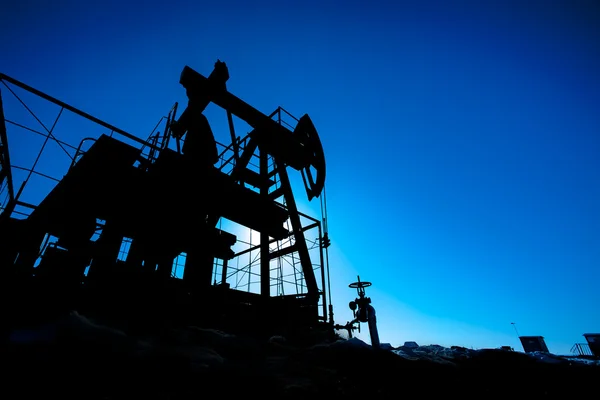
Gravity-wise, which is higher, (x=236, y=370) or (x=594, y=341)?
(x=594, y=341)

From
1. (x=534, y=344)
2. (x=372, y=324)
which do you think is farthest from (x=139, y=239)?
(x=534, y=344)

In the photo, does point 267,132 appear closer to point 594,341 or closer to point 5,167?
point 5,167

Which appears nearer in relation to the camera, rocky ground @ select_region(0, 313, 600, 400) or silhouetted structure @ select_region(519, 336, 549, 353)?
rocky ground @ select_region(0, 313, 600, 400)

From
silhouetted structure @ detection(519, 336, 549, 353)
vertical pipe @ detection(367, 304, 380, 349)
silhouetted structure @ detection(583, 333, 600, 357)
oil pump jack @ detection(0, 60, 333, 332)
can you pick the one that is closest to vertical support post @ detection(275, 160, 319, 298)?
oil pump jack @ detection(0, 60, 333, 332)

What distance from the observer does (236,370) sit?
269cm

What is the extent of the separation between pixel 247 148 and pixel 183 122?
1954 millimetres

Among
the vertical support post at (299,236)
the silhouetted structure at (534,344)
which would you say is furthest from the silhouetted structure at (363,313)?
the silhouetted structure at (534,344)

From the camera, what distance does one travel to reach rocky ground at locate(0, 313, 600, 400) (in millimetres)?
2074

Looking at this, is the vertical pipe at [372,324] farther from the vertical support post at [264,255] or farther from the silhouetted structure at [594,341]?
the silhouetted structure at [594,341]

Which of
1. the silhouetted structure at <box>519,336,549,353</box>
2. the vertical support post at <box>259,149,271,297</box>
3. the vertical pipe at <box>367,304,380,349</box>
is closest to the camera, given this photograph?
the vertical support post at <box>259,149,271,297</box>

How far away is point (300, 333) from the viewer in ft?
16.4

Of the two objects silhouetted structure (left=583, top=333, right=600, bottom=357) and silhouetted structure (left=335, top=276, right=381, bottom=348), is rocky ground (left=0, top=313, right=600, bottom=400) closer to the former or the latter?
silhouetted structure (left=335, top=276, right=381, bottom=348)

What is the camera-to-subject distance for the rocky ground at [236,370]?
2.07 meters

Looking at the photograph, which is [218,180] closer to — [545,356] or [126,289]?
[126,289]
